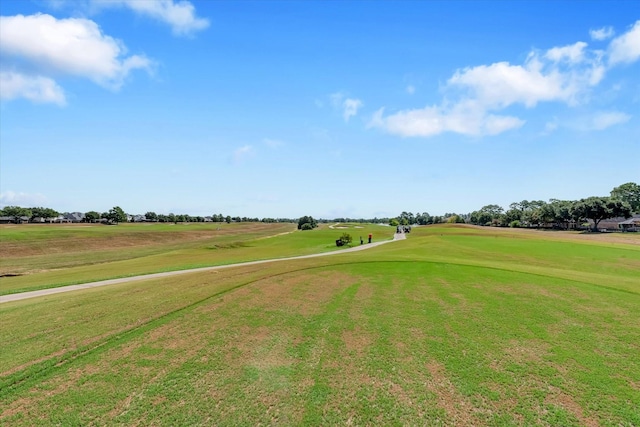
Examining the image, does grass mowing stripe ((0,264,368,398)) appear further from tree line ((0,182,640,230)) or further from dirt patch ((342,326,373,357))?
tree line ((0,182,640,230))

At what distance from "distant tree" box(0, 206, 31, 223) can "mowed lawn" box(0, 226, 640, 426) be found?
173 metres

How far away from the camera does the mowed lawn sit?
7262 millimetres

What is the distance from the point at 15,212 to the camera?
139625 mm

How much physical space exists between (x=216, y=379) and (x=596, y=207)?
368 feet

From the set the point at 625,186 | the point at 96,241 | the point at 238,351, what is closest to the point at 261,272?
the point at 238,351

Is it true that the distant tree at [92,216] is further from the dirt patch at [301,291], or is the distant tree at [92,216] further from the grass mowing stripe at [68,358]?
the grass mowing stripe at [68,358]

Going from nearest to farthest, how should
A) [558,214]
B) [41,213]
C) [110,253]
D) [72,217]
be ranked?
[110,253], [558,214], [41,213], [72,217]

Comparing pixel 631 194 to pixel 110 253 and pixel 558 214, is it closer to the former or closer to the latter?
pixel 558 214

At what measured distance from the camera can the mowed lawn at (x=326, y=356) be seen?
7.26 metres

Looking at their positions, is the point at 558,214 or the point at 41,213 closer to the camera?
the point at 558,214

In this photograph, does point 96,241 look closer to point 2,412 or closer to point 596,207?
point 2,412

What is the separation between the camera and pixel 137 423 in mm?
6910

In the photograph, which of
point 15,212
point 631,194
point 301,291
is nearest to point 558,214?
point 631,194

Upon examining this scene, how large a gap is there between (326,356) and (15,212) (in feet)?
626
